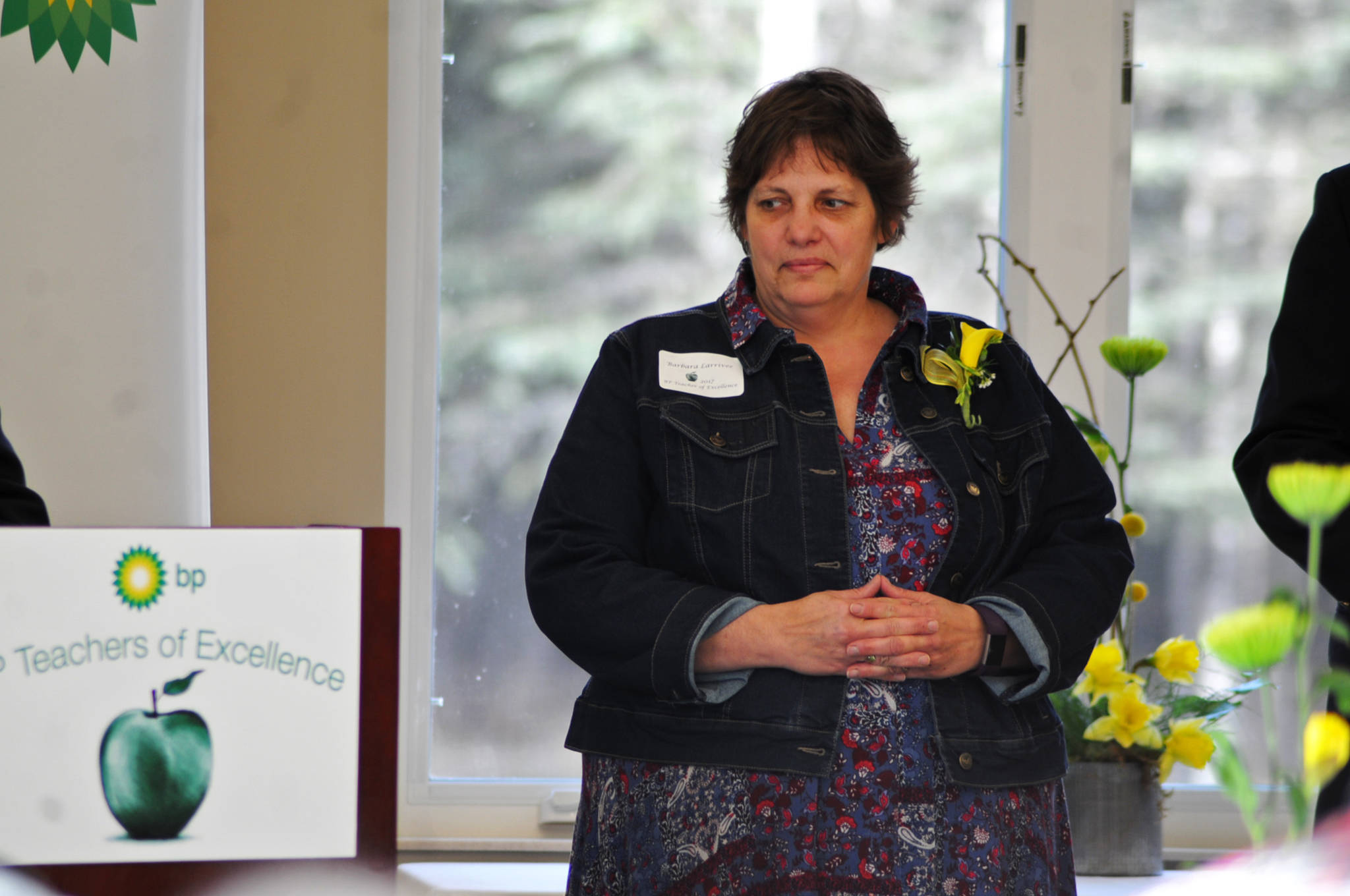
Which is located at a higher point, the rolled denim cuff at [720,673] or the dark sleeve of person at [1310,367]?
the dark sleeve of person at [1310,367]

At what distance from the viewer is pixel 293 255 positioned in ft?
7.77

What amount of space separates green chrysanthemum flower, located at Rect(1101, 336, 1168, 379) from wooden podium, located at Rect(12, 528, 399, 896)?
1.25 meters

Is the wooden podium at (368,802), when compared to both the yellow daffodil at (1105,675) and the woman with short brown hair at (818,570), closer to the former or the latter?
the woman with short brown hair at (818,570)

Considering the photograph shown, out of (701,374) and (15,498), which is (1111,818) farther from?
(15,498)

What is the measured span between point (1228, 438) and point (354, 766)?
2.22m

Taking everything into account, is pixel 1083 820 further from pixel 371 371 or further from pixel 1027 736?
pixel 371 371

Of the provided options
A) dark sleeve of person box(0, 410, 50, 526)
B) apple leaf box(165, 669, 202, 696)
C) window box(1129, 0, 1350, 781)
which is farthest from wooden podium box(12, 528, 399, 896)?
window box(1129, 0, 1350, 781)

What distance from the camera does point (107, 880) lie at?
32.0 inches

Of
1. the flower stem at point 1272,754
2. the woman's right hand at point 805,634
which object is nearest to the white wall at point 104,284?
the woman's right hand at point 805,634

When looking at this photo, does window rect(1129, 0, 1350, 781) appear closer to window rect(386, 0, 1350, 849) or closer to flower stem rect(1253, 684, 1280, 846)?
window rect(386, 0, 1350, 849)

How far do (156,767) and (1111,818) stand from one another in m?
1.71

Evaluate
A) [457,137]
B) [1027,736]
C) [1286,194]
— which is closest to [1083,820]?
[1027,736]

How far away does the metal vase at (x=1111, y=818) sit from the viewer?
209cm

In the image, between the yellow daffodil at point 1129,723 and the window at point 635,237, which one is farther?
the window at point 635,237
